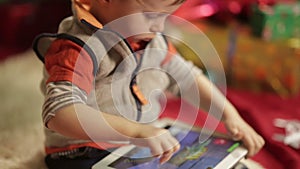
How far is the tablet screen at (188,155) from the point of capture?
0.66 m

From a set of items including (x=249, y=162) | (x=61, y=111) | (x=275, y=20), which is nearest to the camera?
(x=61, y=111)

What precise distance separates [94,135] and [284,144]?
1.21 feet

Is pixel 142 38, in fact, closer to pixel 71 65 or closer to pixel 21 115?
pixel 71 65

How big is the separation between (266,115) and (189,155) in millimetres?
320

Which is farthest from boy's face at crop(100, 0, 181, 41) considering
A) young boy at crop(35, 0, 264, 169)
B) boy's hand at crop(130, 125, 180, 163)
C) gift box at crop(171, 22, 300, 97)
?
gift box at crop(171, 22, 300, 97)

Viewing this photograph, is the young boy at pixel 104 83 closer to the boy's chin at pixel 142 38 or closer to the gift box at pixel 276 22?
the boy's chin at pixel 142 38

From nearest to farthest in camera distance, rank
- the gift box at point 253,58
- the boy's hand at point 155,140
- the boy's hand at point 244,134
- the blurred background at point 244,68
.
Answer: the boy's hand at point 155,140, the boy's hand at point 244,134, the blurred background at point 244,68, the gift box at point 253,58

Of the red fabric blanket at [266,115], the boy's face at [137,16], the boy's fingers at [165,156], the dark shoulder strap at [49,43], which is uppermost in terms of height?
the boy's face at [137,16]

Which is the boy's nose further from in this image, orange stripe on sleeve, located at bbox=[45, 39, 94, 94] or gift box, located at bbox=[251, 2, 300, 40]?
gift box, located at bbox=[251, 2, 300, 40]

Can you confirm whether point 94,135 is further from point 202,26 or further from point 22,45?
point 22,45

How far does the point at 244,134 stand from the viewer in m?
0.71

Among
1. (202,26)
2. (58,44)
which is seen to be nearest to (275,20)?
(202,26)

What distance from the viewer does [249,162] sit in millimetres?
743

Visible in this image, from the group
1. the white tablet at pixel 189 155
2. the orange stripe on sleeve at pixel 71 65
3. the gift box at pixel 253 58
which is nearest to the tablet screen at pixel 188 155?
the white tablet at pixel 189 155
